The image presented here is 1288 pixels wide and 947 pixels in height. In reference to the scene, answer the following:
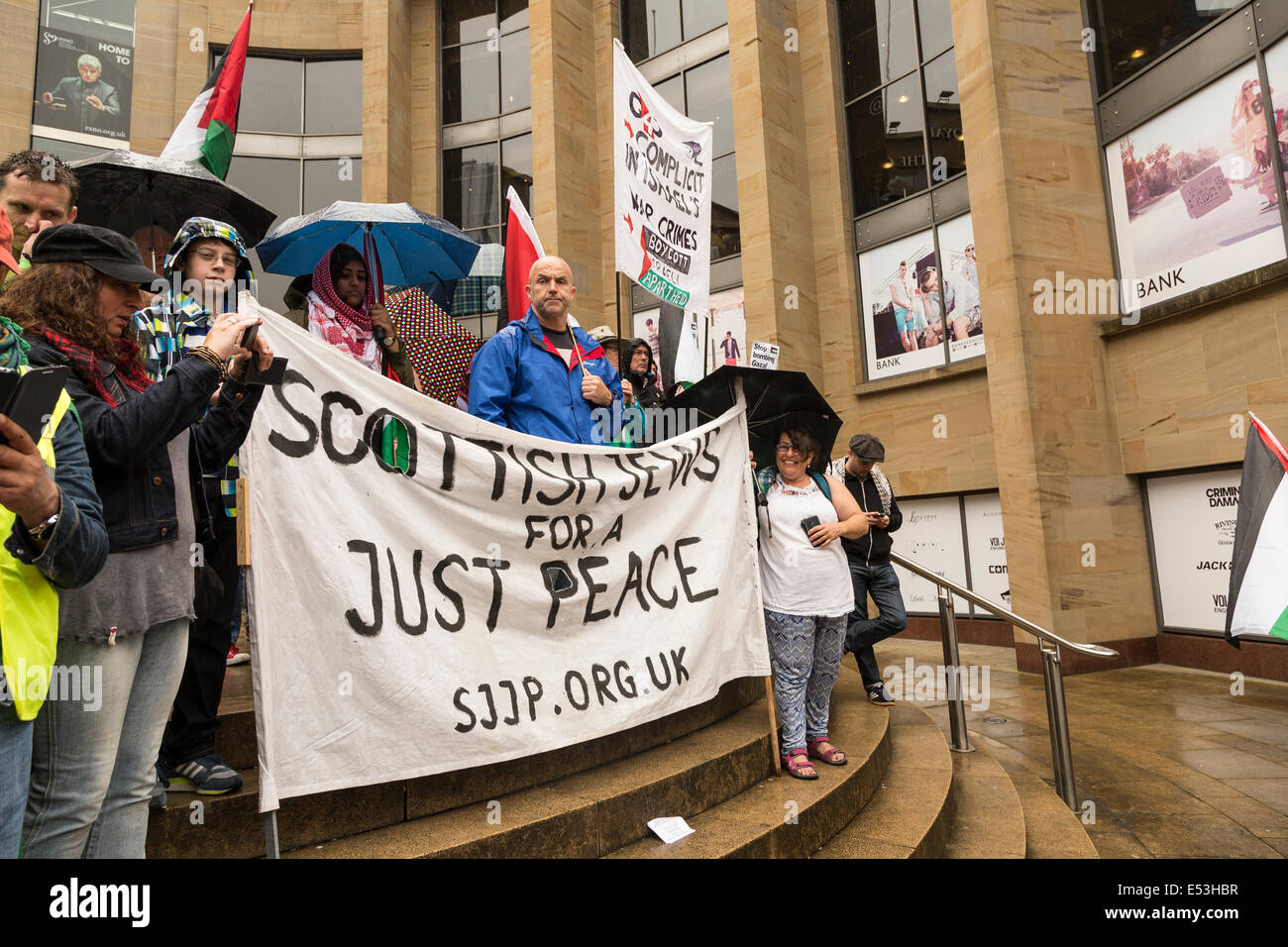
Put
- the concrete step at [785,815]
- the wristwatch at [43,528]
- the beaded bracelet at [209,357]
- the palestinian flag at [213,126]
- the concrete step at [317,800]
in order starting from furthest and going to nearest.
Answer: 1. the palestinian flag at [213,126]
2. the concrete step at [785,815]
3. the concrete step at [317,800]
4. the beaded bracelet at [209,357]
5. the wristwatch at [43,528]

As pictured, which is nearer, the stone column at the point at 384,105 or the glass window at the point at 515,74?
the stone column at the point at 384,105

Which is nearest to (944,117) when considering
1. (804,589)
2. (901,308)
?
(901,308)

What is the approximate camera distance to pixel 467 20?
1759cm

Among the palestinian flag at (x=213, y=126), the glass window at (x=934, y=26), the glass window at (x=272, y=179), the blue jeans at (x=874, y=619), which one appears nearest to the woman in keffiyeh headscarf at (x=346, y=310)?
the palestinian flag at (x=213, y=126)

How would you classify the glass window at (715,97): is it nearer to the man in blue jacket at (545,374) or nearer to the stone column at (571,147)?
the stone column at (571,147)

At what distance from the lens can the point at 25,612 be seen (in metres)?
1.47

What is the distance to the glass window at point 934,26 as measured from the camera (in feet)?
36.9

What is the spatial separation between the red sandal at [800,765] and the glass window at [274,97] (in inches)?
751

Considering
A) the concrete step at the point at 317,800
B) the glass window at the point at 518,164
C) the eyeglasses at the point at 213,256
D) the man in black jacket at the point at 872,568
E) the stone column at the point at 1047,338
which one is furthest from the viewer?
the glass window at the point at 518,164

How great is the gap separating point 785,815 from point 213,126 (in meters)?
6.13

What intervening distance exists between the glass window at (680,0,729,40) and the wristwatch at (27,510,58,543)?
15688mm

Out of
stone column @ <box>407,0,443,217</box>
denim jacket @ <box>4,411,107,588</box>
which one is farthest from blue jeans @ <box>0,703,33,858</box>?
stone column @ <box>407,0,443,217</box>

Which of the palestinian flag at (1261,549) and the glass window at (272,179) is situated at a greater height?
the glass window at (272,179)

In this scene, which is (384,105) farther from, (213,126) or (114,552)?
(114,552)
